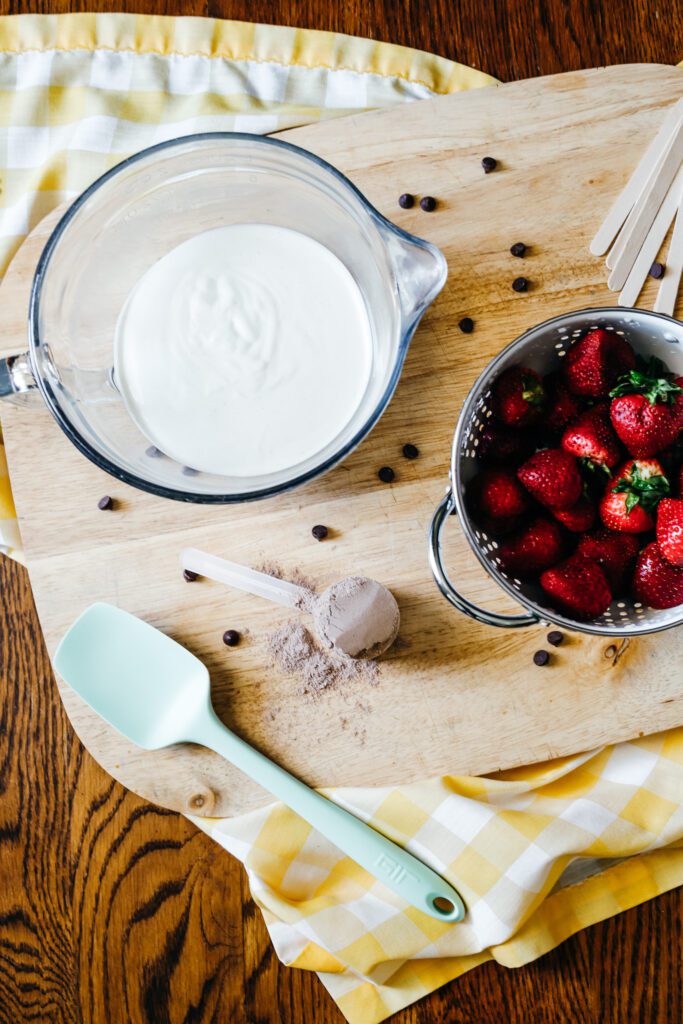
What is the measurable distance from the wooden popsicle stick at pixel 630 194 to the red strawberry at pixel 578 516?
38 cm

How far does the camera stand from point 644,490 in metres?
1.10

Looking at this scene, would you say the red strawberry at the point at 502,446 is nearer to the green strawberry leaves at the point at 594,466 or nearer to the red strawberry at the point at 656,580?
the green strawberry leaves at the point at 594,466

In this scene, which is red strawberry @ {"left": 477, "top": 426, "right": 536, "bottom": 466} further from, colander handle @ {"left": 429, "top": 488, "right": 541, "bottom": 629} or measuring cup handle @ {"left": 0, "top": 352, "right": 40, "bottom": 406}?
measuring cup handle @ {"left": 0, "top": 352, "right": 40, "bottom": 406}

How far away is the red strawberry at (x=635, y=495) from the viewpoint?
109 cm

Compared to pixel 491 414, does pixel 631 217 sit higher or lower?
higher

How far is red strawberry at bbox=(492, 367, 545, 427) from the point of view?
1.10 metres

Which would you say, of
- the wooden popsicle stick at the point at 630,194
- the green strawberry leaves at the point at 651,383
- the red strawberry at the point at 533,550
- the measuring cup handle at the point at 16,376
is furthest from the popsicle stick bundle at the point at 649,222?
the measuring cup handle at the point at 16,376

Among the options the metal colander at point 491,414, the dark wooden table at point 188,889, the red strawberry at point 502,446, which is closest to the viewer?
the metal colander at point 491,414

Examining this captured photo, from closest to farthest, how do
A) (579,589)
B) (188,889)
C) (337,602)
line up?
(579,589), (337,602), (188,889)

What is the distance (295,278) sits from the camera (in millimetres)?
1161

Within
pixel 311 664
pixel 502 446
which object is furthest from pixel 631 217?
pixel 311 664

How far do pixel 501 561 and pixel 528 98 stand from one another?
26.4 inches

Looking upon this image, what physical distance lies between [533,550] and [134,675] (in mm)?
586

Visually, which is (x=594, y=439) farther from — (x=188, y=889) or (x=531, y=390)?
(x=188, y=889)
